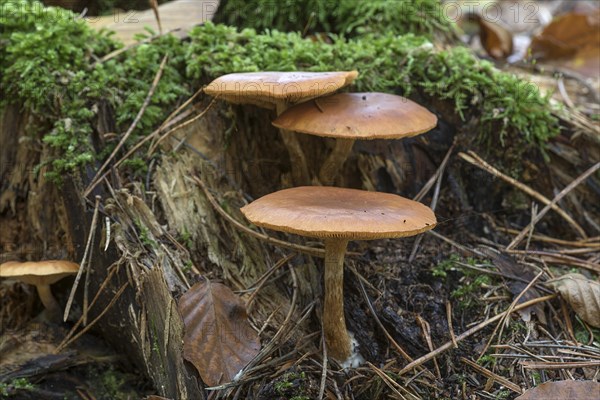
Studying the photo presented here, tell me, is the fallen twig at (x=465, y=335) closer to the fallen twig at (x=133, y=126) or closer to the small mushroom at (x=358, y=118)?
the small mushroom at (x=358, y=118)

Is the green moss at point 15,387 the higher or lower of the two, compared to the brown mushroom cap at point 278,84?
A: lower

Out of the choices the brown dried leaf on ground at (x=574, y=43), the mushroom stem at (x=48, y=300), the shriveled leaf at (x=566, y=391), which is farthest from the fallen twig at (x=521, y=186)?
the mushroom stem at (x=48, y=300)

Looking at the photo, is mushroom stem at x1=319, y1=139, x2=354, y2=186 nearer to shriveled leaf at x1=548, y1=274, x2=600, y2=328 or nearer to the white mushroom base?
the white mushroom base

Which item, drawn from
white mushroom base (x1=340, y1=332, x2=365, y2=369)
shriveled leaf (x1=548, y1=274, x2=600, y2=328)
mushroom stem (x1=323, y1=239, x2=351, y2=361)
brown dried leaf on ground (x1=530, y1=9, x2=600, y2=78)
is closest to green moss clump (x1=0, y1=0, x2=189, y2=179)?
mushroom stem (x1=323, y1=239, x2=351, y2=361)

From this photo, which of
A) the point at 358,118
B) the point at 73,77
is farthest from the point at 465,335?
the point at 73,77

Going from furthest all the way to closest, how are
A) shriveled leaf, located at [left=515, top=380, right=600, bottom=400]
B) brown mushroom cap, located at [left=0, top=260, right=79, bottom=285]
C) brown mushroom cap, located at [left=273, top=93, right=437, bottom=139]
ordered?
brown mushroom cap, located at [left=0, top=260, right=79, bottom=285]
brown mushroom cap, located at [left=273, top=93, right=437, bottom=139]
shriveled leaf, located at [left=515, top=380, right=600, bottom=400]

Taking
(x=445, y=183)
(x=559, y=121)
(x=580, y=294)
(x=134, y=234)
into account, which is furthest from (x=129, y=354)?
(x=559, y=121)
